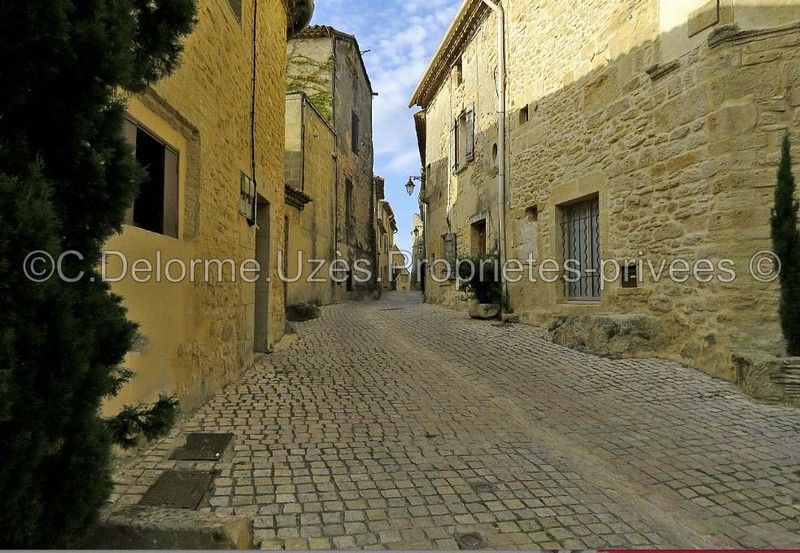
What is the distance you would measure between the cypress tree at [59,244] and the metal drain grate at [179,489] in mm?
962

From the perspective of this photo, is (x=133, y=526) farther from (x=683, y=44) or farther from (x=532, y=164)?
(x=532, y=164)

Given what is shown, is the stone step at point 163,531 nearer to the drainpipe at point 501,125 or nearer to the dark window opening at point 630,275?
the dark window opening at point 630,275

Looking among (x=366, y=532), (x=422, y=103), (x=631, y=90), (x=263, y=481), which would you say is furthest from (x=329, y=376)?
(x=422, y=103)

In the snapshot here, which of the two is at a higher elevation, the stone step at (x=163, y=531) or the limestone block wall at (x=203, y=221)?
the limestone block wall at (x=203, y=221)

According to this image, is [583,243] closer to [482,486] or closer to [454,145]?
[482,486]

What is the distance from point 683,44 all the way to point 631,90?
0.93 metres

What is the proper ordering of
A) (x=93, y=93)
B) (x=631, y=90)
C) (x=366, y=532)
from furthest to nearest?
(x=631, y=90), (x=366, y=532), (x=93, y=93)

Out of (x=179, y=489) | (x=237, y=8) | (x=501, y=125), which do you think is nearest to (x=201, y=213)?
(x=179, y=489)

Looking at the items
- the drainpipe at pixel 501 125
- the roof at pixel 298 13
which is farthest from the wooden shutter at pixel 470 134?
the roof at pixel 298 13

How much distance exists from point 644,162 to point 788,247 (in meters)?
2.13

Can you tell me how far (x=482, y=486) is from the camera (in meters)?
2.85

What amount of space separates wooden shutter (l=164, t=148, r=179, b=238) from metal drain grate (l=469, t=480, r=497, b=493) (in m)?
2.93

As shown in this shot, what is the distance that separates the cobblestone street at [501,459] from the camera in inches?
95.2

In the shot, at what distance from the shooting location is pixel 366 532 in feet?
7.70
